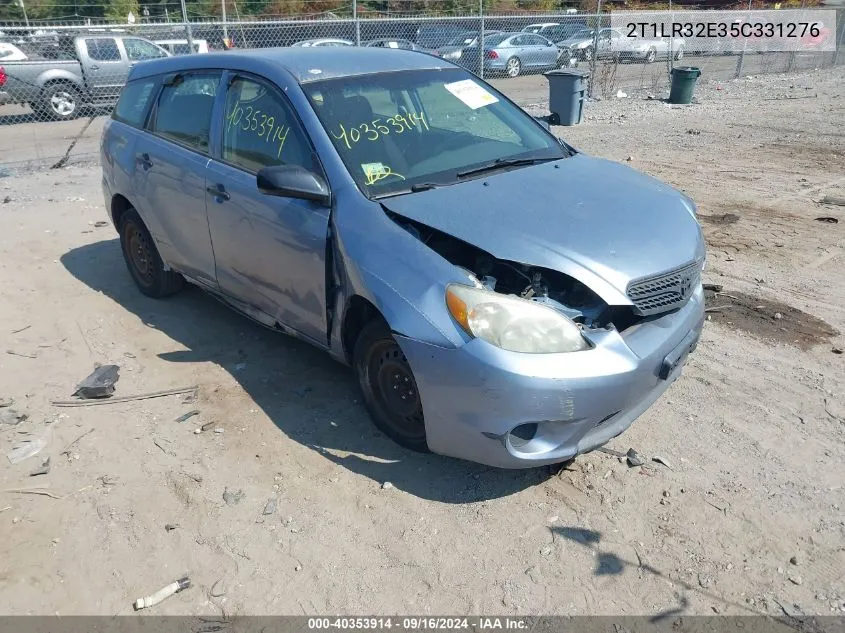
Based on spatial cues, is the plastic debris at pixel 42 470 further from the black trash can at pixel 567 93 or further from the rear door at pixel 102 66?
the rear door at pixel 102 66

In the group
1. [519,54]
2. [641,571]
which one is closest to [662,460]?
[641,571]

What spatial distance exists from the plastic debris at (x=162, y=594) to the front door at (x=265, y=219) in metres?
1.46

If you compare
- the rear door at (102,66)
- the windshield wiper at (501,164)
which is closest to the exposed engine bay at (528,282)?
the windshield wiper at (501,164)

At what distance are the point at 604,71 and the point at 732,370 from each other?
13.9 meters

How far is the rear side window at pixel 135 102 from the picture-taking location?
17.4 feet

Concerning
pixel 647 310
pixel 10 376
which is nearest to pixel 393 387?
pixel 647 310

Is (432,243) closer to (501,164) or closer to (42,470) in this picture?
(501,164)

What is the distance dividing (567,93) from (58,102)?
10589mm

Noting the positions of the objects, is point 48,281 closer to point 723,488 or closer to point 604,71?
point 723,488

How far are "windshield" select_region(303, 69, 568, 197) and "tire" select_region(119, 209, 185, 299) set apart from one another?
226 cm

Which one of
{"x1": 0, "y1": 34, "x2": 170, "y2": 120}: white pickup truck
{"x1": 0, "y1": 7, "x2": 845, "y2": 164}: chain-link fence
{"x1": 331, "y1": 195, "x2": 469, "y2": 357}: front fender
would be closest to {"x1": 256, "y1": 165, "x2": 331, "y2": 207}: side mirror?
{"x1": 331, "y1": 195, "x2": 469, "y2": 357}: front fender

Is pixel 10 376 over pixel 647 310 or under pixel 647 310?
under

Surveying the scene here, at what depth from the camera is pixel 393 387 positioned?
355 cm

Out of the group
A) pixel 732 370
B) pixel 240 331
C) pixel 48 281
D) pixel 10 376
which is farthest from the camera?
pixel 48 281
